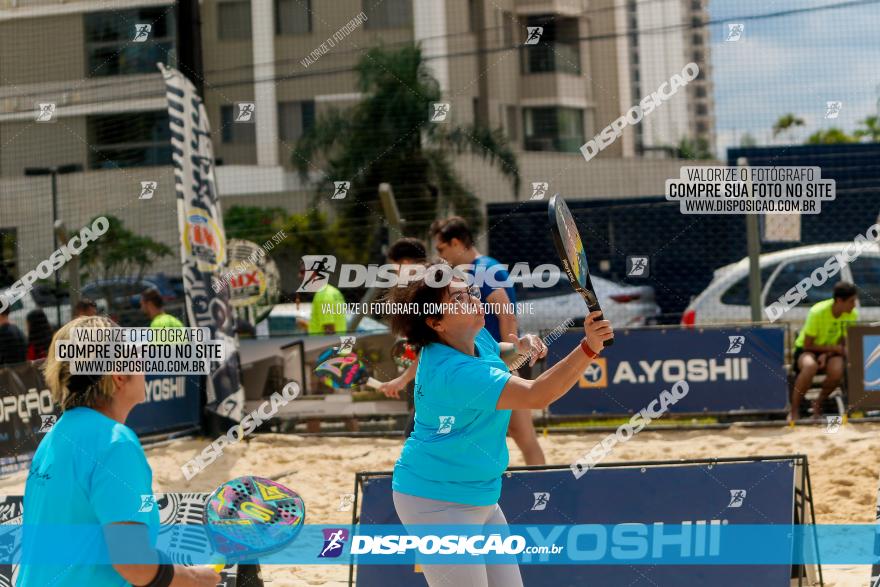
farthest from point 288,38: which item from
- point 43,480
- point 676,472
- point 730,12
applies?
point 43,480

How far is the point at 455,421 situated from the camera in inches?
132

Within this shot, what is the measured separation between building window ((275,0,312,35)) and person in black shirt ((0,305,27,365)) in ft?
38.3

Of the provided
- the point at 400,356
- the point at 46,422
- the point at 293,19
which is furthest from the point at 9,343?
the point at 293,19

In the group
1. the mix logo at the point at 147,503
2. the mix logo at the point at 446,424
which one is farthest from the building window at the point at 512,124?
the mix logo at the point at 147,503

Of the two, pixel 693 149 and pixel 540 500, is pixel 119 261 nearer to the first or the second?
pixel 540 500

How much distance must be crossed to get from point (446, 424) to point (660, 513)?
4.85 ft

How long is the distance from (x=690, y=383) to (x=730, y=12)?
4.95 metres

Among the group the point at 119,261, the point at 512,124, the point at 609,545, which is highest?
the point at 512,124

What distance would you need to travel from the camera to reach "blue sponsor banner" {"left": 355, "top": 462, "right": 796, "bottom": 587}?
173 inches

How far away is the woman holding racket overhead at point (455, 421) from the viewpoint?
129 inches

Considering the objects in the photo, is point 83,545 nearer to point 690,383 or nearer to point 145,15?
point 690,383

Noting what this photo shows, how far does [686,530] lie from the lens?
4.41m

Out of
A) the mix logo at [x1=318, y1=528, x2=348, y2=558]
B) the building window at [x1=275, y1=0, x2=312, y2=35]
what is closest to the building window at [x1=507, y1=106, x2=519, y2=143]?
the building window at [x1=275, y1=0, x2=312, y2=35]

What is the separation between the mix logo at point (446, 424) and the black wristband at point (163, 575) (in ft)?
3.39
